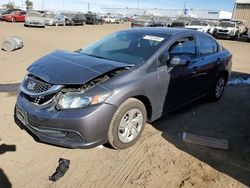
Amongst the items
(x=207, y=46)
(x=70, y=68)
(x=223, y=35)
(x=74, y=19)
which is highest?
(x=207, y=46)

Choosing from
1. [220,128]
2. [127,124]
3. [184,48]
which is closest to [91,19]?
[184,48]

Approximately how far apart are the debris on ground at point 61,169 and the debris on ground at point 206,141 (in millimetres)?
1847

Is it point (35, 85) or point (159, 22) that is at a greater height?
point (35, 85)

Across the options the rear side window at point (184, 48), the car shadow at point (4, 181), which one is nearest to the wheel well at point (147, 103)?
the rear side window at point (184, 48)

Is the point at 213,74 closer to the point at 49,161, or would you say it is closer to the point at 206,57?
the point at 206,57

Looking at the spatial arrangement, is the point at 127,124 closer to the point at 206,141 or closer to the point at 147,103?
the point at 147,103

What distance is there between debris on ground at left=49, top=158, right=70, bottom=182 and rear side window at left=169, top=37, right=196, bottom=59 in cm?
231

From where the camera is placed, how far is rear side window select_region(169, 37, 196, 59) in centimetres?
468

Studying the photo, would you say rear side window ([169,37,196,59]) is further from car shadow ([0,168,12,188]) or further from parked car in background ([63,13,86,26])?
parked car in background ([63,13,86,26])

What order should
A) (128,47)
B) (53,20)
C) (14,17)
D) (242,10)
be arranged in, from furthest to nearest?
(242,10) → (14,17) → (53,20) → (128,47)

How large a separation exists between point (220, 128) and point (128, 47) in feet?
6.97

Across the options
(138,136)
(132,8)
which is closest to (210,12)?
(132,8)

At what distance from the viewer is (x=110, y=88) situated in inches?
143

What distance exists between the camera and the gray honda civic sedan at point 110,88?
3.52m
